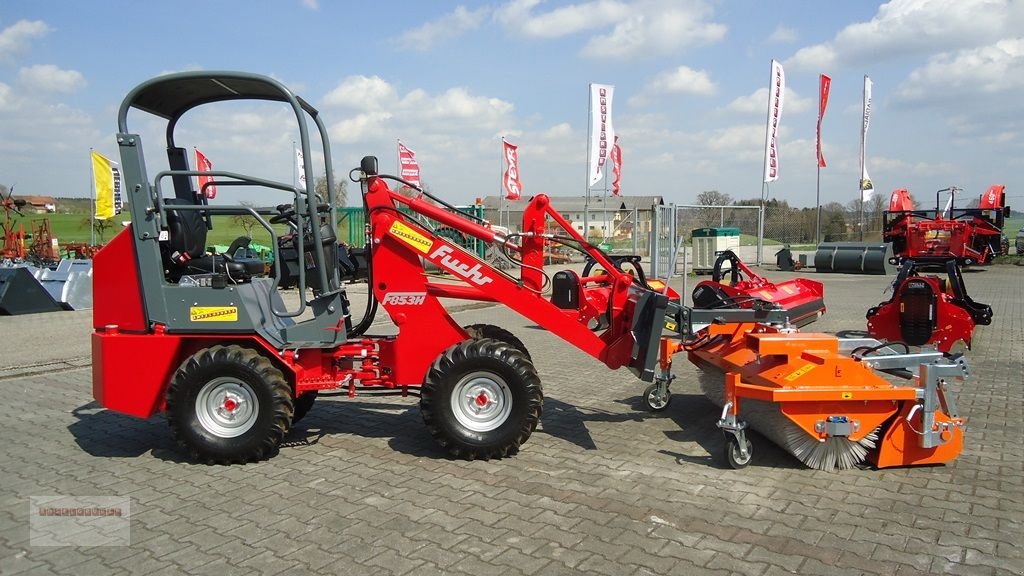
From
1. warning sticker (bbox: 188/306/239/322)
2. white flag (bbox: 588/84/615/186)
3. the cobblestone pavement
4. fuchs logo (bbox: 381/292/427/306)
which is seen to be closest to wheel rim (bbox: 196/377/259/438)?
the cobblestone pavement

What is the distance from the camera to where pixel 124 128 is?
5.03 m

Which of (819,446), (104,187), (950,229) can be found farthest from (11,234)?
(950,229)

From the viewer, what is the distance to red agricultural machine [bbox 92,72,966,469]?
4.77 m

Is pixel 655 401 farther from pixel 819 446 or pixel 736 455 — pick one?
pixel 819 446

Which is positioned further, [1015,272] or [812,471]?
[1015,272]

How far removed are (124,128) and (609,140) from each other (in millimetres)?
22084

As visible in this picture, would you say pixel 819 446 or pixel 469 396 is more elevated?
pixel 469 396

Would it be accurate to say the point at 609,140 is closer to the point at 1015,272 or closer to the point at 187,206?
the point at 1015,272

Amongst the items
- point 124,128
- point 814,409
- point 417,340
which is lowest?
point 814,409

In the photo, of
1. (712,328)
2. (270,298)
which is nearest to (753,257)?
(712,328)

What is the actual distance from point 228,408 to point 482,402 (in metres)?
1.85

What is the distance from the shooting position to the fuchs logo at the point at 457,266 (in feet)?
17.3

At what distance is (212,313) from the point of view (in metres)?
5.06

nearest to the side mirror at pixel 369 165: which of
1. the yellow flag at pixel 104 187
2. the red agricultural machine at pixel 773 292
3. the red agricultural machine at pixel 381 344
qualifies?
the red agricultural machine at pixel 381 344
